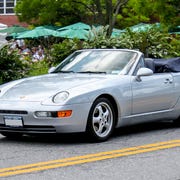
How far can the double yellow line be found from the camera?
6.62 metres

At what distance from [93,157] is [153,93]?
7.84 ft

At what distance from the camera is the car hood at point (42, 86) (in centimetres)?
835

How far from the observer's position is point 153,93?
946 cm

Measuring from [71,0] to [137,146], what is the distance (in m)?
31.0

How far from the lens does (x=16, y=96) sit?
849 cm

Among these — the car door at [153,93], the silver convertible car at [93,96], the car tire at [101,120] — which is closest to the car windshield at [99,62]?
the silver convertible car at [93,96]

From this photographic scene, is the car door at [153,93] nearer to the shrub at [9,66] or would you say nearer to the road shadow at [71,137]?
the road shadow at [71,137]

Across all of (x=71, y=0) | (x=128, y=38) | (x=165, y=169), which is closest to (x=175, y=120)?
(x=165, y=169)

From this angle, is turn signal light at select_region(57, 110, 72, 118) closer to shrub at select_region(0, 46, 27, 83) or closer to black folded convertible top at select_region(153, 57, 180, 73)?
black folded convertible top at select_region(153, 57, 180, 73)

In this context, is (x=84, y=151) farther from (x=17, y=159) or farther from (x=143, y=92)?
(x=143, y=92)

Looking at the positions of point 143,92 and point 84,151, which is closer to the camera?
point 84,151

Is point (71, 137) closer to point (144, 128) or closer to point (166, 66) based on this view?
point (144, 128)


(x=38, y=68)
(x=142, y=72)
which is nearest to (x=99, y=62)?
(x=142, y=72)

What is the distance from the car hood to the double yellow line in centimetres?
121
